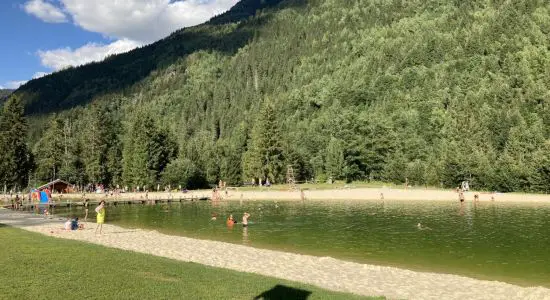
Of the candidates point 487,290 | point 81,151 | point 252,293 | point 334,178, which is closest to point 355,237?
point 487,290

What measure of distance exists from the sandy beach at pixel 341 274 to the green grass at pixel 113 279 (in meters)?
2.75

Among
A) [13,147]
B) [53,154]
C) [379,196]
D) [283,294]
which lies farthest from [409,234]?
[53,154]

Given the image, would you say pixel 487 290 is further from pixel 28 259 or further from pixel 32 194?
pixel 32 194

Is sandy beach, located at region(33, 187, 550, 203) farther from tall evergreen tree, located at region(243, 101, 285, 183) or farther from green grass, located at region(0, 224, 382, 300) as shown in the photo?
green grass, located at region(0, 224, 382, 300)

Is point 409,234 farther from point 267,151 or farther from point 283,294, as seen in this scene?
point 267,151

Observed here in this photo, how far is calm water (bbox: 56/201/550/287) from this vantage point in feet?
88.8

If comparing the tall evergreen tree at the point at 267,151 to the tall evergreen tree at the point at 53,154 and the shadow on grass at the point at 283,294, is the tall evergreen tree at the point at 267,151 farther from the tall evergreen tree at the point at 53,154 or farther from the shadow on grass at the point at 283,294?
the shadow on grass at the point at 283,294

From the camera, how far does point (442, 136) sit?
134 m

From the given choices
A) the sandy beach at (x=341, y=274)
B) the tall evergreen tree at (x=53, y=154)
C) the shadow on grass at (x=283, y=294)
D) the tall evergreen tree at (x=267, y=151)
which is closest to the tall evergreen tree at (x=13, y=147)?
the tall evergreen tree at (x=53, y=154)

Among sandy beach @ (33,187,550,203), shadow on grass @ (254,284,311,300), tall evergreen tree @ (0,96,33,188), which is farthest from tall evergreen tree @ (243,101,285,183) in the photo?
shadow on grass @ (254,284,311,300)

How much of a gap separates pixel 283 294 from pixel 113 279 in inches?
237

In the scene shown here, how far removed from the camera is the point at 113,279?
15.8m

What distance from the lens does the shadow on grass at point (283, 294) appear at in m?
15.6

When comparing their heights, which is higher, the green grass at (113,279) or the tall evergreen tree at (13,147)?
the tall evergreen tree at (13,147)
